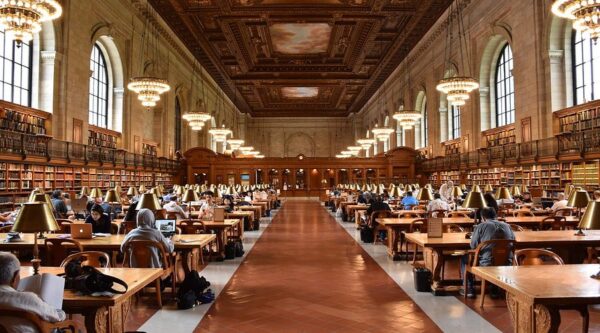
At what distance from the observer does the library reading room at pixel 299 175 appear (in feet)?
15.2

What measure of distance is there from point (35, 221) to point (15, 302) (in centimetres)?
136

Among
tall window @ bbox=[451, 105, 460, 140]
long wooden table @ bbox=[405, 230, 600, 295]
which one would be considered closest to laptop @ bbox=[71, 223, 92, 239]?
long wooden table @ bbox=[405, 230, 600, 295]

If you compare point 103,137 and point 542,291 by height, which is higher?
point 103,137

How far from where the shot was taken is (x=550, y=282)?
11.5ft

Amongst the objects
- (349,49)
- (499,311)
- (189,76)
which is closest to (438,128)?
(349,49)

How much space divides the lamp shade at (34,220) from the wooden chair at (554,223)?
24.5 ft

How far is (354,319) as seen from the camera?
5.03m

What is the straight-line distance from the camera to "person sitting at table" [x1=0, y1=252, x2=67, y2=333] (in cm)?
237

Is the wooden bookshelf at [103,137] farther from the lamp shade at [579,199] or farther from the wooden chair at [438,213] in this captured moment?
the lamp shade at [579,199]

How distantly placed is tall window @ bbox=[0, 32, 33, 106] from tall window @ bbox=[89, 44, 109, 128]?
3.43m

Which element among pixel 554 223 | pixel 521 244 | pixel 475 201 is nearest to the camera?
pixel 521 244

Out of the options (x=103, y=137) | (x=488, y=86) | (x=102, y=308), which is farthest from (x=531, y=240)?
(x=103, y=137)

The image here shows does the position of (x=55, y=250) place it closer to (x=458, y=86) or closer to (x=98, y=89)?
(x=458, y=86)

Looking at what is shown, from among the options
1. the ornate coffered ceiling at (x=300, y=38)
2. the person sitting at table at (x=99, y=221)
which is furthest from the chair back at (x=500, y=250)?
the ornate coffered ceiling at (x=300, y=38)
